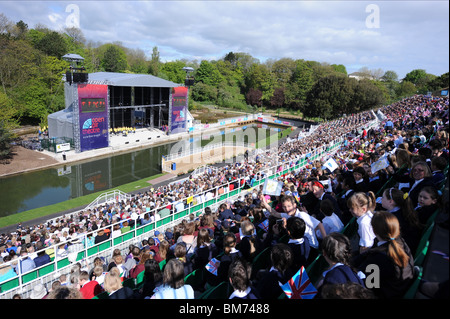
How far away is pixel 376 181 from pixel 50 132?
3080 cm

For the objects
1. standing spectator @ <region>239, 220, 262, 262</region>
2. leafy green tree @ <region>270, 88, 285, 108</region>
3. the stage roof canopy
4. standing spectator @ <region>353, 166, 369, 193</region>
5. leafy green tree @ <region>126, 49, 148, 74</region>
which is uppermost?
leafy green tree @ <region>126, 49, 148, 74</region>

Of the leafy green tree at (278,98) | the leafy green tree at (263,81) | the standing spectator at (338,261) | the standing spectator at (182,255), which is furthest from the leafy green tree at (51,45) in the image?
the standing spectator at (338,261)

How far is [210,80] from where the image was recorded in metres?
67.1

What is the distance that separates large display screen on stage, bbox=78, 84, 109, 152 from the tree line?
20.9 feet

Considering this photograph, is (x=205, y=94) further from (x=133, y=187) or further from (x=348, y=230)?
(x=348, y=230)

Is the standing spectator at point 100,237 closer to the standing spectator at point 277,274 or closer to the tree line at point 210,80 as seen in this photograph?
the standing spectator at point 277,274

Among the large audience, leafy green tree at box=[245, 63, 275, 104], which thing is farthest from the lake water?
leafy green tree at box=[245, 63, 275, 104]

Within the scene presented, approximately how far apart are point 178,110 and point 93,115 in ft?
39.0

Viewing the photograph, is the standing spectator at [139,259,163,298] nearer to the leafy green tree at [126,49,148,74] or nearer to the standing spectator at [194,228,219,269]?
the standing spectator at [194,228,219,269]

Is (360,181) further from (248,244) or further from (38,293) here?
(38,293)

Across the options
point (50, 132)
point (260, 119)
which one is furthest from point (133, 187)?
point (260, 119)

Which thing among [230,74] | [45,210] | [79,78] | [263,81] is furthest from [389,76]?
[45,210]

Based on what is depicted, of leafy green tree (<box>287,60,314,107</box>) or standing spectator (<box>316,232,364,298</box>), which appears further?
leafy green tree (<box>287,60,314,107</box>)

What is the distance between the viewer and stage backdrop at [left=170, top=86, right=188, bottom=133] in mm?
36344
